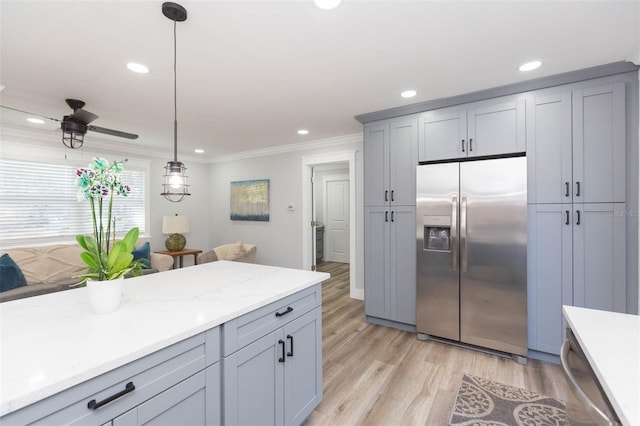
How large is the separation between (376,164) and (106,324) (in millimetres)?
2864

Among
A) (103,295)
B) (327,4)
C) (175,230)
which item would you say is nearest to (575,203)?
(327,4)

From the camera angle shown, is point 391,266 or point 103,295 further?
point 391,266

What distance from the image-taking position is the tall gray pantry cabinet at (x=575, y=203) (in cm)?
231

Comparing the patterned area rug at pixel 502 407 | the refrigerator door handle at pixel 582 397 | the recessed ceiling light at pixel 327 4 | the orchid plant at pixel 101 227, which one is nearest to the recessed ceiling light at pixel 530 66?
the recessed ceiling light at pixel 327 4

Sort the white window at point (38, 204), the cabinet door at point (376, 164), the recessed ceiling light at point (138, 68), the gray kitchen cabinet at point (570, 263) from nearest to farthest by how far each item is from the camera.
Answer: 1. the recessed ceiling light at point (138, 68)
2. the gray kitchen cabinet at point (570, 263)
3. the cabinet door at point (376, 164)
4. the white window at point (38, 204)

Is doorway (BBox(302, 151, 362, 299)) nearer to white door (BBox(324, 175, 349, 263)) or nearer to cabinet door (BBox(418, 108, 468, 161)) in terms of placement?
cabinet door (BBox(418, 108, 468, 161))

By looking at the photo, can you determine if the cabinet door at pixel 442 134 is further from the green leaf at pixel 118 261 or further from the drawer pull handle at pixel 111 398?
the drawer pull handle at pixel 111 398

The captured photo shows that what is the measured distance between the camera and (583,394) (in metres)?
0.82

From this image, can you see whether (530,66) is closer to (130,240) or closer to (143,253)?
(130,240)

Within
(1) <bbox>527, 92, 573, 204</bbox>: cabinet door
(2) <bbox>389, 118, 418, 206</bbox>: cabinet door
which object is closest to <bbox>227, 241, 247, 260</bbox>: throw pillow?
(2) <bbox>389, 118, 418, 206</bbox>: cabinet door

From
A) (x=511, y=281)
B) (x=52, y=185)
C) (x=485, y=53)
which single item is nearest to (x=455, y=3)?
(x=485, y=53)

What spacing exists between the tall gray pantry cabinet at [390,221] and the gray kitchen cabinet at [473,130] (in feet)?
0.54

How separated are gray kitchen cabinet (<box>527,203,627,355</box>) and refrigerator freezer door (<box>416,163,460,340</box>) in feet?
2.06

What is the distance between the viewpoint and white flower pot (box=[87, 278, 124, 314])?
1.23 m
